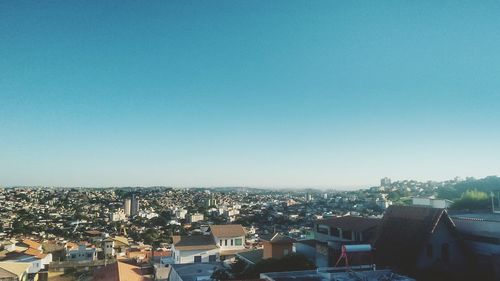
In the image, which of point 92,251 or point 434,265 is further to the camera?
point 92,251

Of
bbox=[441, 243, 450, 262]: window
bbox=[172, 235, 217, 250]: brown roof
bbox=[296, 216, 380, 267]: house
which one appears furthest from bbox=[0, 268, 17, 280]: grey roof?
bbox=[441, 243, 450, 262]: window

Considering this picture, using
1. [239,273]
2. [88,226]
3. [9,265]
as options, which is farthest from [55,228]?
[239,273]

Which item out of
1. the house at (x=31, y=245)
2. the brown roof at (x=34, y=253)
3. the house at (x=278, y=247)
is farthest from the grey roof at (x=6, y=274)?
the house at (x=278, y=247)

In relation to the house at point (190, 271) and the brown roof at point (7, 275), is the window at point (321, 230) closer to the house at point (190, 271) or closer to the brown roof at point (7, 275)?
the house at point (190, 271)

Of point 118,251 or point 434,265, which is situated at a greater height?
point 434,265

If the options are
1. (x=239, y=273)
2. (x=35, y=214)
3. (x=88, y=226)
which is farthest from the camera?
(x=35, y=214)

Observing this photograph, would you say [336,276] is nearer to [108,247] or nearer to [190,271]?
[190,271]

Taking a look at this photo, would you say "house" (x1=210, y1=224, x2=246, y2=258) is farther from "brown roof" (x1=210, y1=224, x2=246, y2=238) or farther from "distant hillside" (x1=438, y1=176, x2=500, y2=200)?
"distant hillside" (x1=438, y1=176, x2=500, y2=200)

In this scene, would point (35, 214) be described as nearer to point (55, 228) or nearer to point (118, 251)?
point (55, 228)
